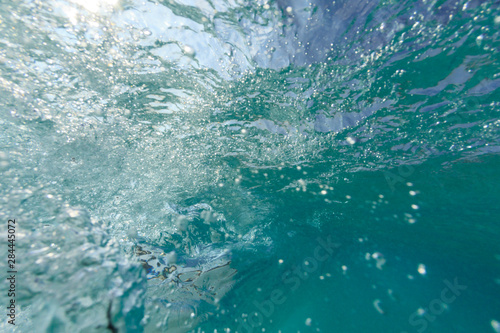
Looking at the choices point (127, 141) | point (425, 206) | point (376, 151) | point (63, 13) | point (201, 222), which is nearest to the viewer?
point (63, 13)

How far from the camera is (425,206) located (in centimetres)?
1575

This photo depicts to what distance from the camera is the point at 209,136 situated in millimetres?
9375

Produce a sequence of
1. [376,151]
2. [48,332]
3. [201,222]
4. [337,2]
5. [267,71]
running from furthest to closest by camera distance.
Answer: [201,222], [376,151], [267,71], [337,2], [48,332]

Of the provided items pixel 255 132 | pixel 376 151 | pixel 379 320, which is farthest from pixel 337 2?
pixel 379 320

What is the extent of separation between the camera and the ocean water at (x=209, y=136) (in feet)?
16.6

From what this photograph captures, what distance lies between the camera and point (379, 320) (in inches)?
2261

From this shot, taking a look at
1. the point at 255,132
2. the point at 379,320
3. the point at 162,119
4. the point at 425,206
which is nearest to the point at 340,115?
the point at 255,132

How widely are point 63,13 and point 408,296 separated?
229 feet

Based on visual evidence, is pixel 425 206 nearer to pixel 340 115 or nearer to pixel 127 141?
pixel 340 115

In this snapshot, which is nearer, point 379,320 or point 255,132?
point 255,132

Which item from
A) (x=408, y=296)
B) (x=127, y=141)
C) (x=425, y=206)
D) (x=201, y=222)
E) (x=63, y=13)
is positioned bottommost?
(x=408, y=296)

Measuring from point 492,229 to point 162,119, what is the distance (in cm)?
2410

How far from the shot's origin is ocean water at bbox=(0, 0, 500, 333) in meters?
5.05

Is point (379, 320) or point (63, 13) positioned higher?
point (63, 13)
